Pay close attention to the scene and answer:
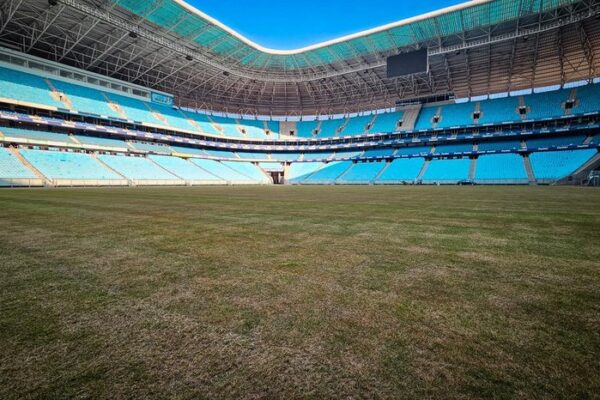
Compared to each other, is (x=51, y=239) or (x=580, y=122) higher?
(x=580, y=122)

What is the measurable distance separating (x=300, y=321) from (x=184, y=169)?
155ft

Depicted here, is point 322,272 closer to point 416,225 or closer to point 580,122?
point 416,225

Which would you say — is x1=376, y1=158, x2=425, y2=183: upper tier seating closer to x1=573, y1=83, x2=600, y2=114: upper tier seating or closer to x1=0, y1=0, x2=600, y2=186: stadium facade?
x1=0, y1=0, x2=600, y2=186: stadium facade

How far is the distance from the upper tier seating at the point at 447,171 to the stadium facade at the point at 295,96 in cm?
27

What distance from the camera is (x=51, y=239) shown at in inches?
186

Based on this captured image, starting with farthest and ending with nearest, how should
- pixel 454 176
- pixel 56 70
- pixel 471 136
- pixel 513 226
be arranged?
pixel 471 136
pixel 454 176
pixel 56 70
pixel 513 226

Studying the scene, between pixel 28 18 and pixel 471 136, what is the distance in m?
58.8

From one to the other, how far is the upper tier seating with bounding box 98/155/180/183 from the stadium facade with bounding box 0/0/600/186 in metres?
0.26

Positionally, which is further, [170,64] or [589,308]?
[170,64]

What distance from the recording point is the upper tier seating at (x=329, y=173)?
177 feet

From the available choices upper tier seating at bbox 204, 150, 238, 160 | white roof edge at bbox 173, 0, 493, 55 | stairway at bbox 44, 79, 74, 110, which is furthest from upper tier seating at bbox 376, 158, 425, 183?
stairway at bbox 44, 79, 74, 110

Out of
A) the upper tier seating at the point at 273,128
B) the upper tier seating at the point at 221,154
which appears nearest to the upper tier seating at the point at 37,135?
the upper tier seating at the point at 221,154

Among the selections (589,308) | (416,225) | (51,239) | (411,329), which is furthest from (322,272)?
(51,239)

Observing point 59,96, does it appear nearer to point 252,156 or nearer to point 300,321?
point 252,156
